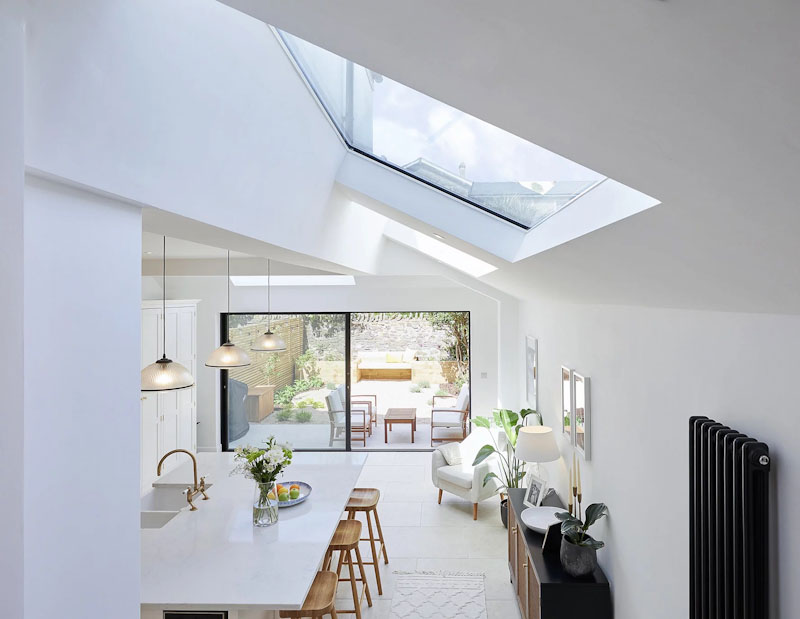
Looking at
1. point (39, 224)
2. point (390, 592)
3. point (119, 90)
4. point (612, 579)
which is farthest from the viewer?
point (390, 592)

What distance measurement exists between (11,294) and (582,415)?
310cm

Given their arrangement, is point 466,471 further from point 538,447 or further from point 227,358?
point 227,358

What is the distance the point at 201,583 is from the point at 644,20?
2.81m

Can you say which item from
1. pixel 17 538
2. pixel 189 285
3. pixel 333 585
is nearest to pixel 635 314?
pixel 333 585

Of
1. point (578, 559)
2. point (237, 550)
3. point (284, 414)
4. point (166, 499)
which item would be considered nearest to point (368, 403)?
point (284, 414)

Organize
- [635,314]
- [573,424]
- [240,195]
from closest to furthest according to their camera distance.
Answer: [240,195]
[635,314]
[573,424]

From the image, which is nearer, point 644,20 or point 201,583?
point 644,20

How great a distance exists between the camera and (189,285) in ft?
25.0

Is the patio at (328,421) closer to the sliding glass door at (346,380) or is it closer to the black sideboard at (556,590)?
the sliding glass door at (346,380)

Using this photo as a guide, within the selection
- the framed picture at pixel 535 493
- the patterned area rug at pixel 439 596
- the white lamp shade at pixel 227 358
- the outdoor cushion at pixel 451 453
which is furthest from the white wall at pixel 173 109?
the outdoor cushion at pixel 451 453

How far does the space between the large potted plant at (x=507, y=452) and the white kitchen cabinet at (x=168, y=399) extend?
3590 mm

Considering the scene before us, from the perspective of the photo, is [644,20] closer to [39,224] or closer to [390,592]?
[39,224]

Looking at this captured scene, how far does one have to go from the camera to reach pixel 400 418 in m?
7.86

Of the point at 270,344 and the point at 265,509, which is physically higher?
the point at 270,344
